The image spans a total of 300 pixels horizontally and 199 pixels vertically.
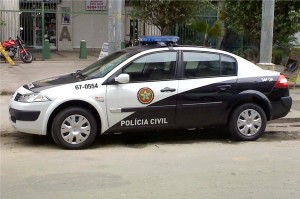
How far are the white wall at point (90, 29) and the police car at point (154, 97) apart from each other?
67.4 ft

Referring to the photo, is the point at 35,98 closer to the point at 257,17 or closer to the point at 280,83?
the point at 280,83

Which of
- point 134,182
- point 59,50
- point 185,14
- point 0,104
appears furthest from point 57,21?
point 134,182

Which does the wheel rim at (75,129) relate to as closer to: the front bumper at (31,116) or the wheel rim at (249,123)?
the front bumper at (31,116)

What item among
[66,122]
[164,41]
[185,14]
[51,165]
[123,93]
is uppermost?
[185,14]

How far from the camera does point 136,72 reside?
6980mm

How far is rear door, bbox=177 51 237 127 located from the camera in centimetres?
709

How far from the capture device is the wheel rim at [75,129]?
6668 millimetres

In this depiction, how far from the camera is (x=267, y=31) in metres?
11.6

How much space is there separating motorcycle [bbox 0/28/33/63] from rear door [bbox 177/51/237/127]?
12331 mm

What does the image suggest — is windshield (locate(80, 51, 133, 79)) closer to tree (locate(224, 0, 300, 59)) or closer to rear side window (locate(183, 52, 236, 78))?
rear side window (locate(183, 52, 236, 78))

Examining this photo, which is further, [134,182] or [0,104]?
[0,104]

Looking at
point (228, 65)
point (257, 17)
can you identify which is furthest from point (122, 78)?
point (257, 17)

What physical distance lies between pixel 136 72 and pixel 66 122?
130cm

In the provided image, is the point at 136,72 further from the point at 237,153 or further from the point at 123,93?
the point at 237,153
